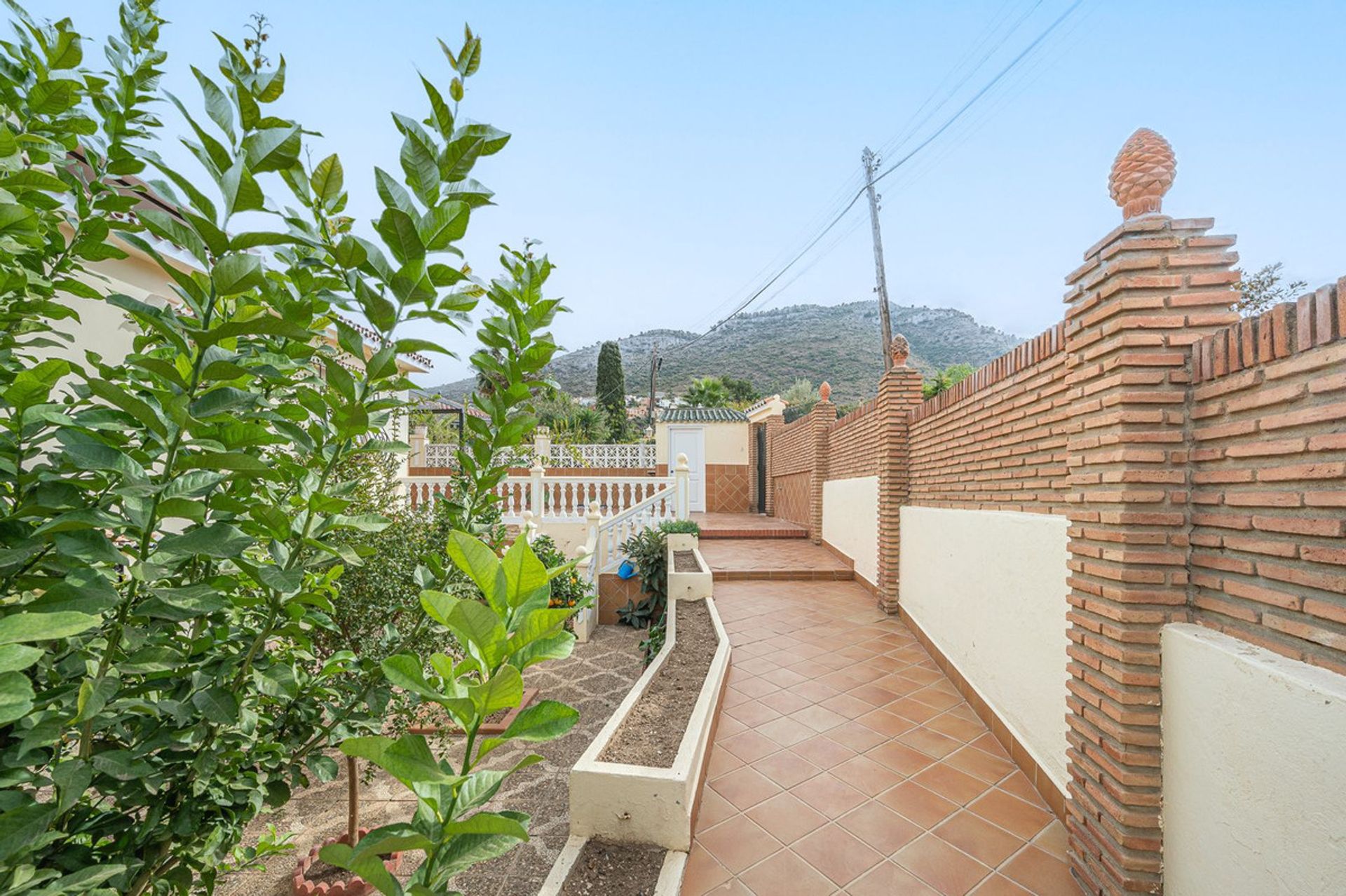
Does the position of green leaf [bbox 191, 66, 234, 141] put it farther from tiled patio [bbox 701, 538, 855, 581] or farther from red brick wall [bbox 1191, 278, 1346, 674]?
tiled patio [bbox 701, 538, 855, 581]

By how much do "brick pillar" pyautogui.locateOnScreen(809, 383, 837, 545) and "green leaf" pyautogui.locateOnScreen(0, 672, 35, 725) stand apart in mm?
9780

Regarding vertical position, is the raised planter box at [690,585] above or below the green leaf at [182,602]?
below

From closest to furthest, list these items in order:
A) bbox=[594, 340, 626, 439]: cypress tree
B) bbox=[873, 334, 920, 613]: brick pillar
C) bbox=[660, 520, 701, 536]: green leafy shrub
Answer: bbox=[873, 334, 920, 613]: brick pillar, bbox=[660, 520, 701, 536]: green leafy shrub, bbox=[594, 340, 626, 439]: cypress tree

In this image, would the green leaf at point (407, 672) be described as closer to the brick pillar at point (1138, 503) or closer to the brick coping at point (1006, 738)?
the brick pillar at point (1138, 503)

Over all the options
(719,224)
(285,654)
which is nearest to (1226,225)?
(285,654)

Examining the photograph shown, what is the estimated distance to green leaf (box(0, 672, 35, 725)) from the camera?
1.53 feet

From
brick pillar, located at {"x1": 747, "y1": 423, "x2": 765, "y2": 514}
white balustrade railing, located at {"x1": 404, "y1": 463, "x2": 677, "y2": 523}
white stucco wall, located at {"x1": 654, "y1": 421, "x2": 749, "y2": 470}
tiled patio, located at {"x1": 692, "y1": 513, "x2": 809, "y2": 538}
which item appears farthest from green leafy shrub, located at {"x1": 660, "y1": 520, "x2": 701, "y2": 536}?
brick pillar, located at {"x1": 747, "y1": 423, "x2": 765, "y2": 514}

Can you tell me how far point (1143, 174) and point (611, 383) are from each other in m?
24.0

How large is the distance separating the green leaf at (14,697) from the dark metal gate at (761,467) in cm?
1615

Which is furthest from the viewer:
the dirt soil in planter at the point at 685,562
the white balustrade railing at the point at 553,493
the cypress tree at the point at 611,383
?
the cypress tree at the point at 611,383

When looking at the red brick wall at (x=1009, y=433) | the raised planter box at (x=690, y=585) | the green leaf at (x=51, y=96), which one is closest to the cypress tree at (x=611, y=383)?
the raised planter box at (x=690, y=585)

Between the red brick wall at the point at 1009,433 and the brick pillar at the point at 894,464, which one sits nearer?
the red brick wall at the point at 1009,433

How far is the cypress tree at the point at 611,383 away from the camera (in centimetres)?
2323

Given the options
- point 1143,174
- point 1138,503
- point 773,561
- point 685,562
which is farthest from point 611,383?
point 1138,503
